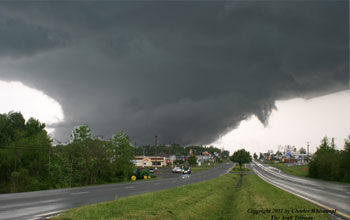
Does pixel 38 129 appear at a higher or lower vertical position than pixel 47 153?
higher

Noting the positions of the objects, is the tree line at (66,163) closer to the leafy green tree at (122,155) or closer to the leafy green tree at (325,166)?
the leafy green tree at (122,155)

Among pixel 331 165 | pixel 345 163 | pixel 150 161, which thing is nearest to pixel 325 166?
pixel 331 165

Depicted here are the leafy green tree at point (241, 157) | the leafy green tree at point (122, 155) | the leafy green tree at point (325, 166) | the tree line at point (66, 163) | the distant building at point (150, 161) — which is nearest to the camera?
the tree line at point (66, 163)

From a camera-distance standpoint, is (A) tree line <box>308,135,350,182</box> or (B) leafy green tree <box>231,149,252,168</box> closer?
(A) tree line <box>308,135,350,182</box>

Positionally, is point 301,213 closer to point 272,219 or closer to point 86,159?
point 272,219

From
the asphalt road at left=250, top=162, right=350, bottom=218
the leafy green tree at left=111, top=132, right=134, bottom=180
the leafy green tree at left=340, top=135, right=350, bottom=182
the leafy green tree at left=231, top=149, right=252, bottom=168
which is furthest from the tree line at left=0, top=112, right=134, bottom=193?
the leafy green tree at left=231, top=149, right=252, bottom=168

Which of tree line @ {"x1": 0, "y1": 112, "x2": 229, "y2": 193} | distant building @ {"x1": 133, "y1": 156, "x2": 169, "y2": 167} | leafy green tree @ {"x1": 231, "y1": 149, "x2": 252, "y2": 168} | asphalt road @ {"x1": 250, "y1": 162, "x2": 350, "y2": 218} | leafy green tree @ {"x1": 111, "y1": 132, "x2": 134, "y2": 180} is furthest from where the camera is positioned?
distant building @ {"x1": 133, "y1": 156, "x2": 169, "y2": 167}

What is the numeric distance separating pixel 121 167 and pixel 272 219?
45575 mm

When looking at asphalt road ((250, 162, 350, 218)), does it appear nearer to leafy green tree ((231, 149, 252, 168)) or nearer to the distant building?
leafy green tree ((231, 149, 252, 168))

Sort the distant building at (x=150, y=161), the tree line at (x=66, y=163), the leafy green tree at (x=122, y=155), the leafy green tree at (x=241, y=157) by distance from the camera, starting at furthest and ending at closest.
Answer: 1. the distant building at (x=150, y=161)
2. the leafy green tree at (x=241, y=157)
3. the leafy green tree at (x=122, y=155)
4. the tree line at (x=66, y=163)

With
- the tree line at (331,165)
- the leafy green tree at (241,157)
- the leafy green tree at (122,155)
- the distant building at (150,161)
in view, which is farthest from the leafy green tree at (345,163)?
the distant building at (150,161)

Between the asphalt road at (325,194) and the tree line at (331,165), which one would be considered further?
the tree line at (331,165)

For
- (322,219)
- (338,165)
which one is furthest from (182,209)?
(338,165)

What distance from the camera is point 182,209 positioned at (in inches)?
720
